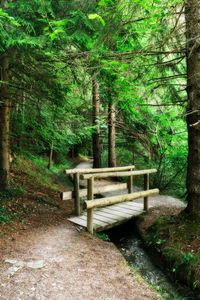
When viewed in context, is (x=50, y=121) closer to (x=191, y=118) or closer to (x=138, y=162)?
(x=191, y=118)

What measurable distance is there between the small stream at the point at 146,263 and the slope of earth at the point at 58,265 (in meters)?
0.60

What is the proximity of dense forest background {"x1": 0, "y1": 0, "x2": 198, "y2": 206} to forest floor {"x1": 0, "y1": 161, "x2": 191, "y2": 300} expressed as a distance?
2.60 m

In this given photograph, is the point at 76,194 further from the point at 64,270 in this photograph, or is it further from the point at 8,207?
the point at 64,270

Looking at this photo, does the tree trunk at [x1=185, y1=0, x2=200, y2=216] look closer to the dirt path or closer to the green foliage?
the dirt path

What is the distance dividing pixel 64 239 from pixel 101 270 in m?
1.38

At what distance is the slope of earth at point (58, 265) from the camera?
9.95ft

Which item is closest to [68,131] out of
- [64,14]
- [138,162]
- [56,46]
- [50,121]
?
[50,121]

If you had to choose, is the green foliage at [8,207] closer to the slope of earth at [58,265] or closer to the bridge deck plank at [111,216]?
the slope of earth at [58,265]

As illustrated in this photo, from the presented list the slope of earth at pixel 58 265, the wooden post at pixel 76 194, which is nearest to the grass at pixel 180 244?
the slope of earth at pixel 58 265

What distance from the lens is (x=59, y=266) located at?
3674mm

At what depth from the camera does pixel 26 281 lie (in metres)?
3.14

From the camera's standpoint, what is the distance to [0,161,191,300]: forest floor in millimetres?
3031

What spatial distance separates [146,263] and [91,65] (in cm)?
534


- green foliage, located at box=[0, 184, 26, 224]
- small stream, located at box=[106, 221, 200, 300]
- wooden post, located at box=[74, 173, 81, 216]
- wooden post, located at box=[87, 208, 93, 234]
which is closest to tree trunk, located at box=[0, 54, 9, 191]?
green foliage, located at box=[0, 184, 26, 224]
